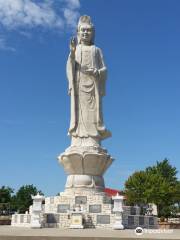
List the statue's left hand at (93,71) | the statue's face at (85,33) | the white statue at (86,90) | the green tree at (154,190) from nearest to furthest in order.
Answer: the white statue at (86,90) → the statue's left hand at (93,71) → the statue's face at (85,33) → the green tree at (154,190)

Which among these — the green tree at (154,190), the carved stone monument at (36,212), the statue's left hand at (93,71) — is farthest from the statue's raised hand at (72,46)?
the green tree at (154,190)

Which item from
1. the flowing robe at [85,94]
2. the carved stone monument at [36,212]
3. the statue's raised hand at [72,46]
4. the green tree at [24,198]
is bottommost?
the carved stone monument at [36,212]

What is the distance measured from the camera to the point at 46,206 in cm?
2456

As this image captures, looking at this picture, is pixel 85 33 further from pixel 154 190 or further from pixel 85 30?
pixel 154 190

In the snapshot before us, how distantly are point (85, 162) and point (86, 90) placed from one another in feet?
14.7

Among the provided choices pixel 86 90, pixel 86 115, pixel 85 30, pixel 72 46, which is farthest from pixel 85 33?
pixel 86 115

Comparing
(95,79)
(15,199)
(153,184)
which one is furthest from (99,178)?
(15,199)

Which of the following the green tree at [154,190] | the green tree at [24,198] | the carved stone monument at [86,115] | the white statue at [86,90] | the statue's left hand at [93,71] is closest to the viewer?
the carved stone monument at [86,115]

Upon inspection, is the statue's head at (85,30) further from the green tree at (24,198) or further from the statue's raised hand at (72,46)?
the green tree at (24,198)

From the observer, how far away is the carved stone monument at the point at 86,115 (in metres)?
25.5

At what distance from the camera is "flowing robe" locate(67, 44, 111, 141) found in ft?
88.1

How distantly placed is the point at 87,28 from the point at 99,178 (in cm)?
899

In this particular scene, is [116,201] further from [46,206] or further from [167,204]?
[167,204]

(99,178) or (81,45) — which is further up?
(81,45)
